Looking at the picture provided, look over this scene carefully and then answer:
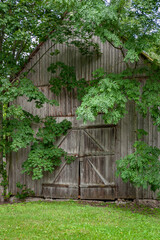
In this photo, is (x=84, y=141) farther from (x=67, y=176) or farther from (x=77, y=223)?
(x=77, y=223)

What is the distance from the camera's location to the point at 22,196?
11.1 meters

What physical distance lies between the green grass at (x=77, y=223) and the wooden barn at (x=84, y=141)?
114 cm

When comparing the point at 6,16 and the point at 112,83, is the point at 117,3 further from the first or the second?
the point at 6,16

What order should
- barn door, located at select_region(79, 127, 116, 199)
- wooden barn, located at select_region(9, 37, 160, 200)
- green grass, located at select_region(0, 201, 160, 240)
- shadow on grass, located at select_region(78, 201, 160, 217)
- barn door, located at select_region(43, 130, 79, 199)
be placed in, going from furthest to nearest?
barn door, located at select_region(43, 130, 79, 199), barn door, located at select_region(79, 127, 116, 199), wooden barn, located at select_region(9, 37, 160, 200), shadow on grass, located at select_region(78, 201, 160, 217), green grass, located at select_region(0, 201, 160, 240)

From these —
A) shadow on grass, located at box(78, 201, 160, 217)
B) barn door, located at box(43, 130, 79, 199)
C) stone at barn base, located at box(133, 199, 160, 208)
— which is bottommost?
shadow on grass, located at box(78, 201, 160, 217)

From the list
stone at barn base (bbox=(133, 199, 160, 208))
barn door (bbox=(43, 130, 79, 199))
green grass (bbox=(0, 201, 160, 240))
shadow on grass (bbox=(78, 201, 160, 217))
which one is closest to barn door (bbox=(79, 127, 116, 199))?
barn door (bbox=(43, 130, 79, 199))

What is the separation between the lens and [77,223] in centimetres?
682

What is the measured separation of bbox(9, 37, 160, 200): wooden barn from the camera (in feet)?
32.4

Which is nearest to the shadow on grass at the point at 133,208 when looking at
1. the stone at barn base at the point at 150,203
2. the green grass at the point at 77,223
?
the green grass at the point at 77,223

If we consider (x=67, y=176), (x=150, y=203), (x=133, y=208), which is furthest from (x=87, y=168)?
(x=150, y=203)

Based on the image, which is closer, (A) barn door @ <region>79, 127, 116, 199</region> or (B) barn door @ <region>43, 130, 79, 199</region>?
(A) barn door @ <region>79, 127, 116, 199</region>

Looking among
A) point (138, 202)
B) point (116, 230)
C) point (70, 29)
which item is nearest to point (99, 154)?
Result: point (138, 202)

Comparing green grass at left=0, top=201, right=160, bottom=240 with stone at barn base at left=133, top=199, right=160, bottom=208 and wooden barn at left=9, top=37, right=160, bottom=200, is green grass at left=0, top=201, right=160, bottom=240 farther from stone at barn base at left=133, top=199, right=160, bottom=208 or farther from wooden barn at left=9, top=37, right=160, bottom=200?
wooden barn at left=9, top=37, right=160, bottom=200

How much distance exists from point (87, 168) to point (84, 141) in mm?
1035
